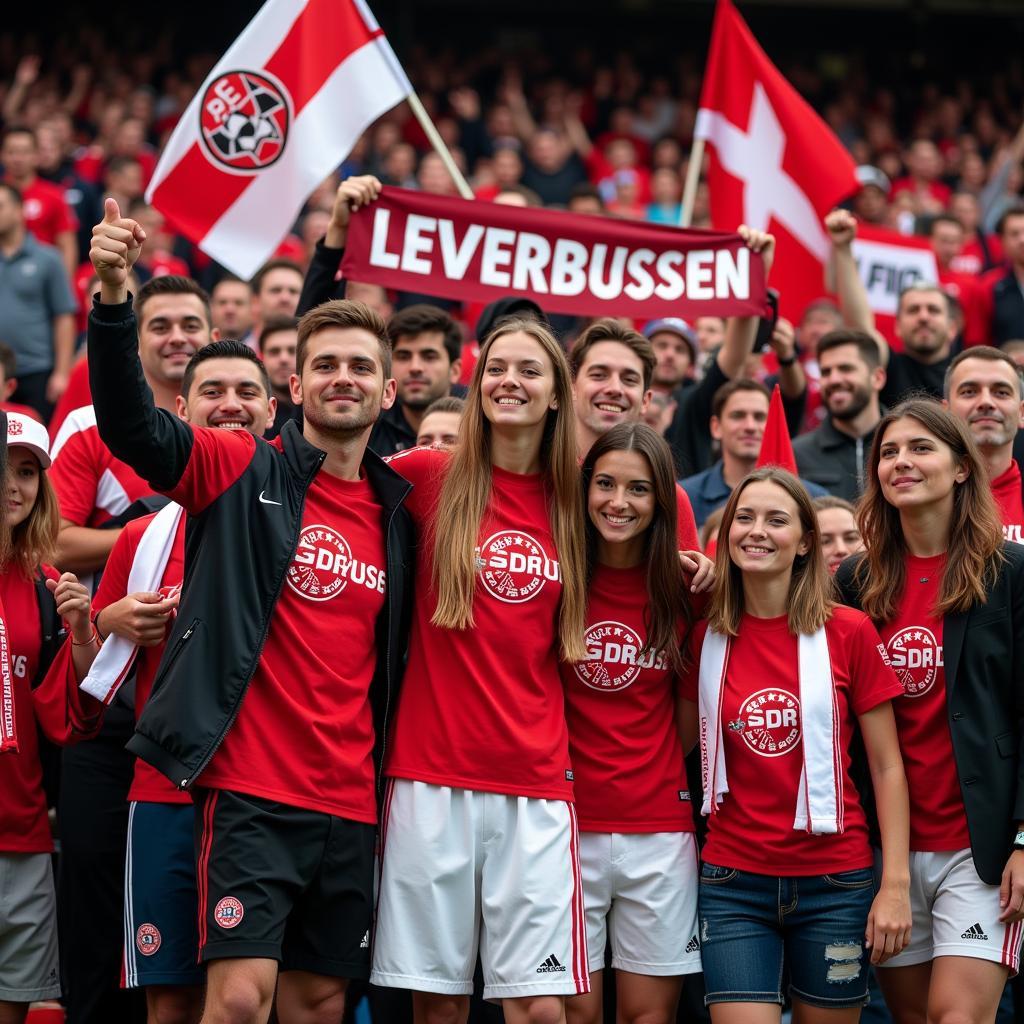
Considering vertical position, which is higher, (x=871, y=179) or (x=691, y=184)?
(x=871, y=179)

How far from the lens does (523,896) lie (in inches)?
177

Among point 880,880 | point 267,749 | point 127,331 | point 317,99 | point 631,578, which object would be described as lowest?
point 880,880

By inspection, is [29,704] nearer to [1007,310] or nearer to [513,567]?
[513,567]

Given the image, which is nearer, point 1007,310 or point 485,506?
point 485,506

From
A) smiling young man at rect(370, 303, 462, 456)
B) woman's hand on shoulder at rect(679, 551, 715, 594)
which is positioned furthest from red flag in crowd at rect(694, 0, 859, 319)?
woman's hand on shoulder at rect(679, 551, 715, 594)

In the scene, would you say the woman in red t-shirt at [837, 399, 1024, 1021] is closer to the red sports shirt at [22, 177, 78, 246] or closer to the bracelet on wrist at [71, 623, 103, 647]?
the bracelet on wrist at [71, 623, 103, 647]

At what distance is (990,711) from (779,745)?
0.65m

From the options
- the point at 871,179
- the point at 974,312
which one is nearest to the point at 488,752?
the point at 974,312

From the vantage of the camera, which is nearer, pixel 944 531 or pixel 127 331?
pixel 127 331

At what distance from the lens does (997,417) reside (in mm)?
5785

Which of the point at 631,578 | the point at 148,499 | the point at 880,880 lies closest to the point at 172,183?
the point at 148,499

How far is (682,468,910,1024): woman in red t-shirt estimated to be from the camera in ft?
15.2

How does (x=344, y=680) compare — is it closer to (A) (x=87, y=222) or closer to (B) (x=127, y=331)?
(B) (x=127, y=331)

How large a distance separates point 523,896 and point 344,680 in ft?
2.60
